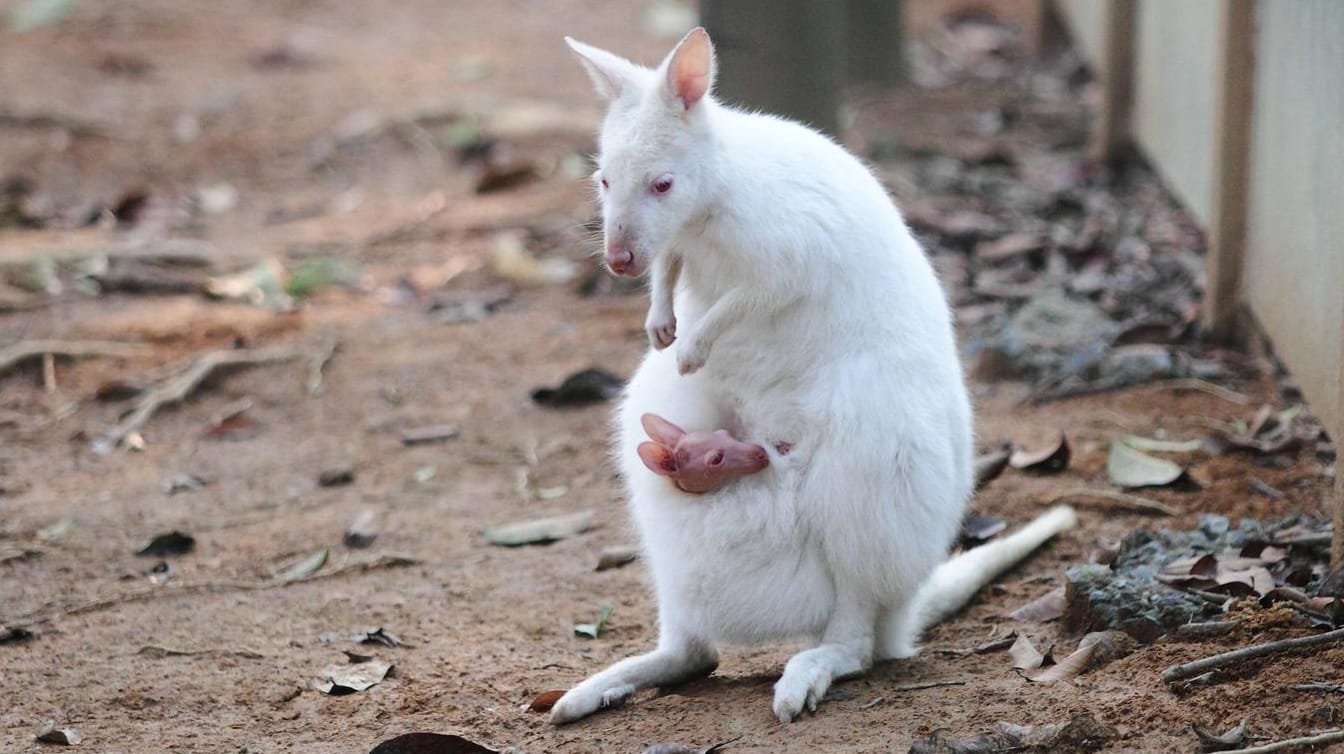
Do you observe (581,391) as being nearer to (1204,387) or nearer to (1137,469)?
(1137,469)

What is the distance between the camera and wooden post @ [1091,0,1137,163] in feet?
21.7

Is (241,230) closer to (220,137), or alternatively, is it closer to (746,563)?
(220,137)

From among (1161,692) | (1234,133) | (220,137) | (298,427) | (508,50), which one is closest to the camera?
(1161,692)

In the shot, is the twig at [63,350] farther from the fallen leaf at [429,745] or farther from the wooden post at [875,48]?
the wooden post at [875,48]

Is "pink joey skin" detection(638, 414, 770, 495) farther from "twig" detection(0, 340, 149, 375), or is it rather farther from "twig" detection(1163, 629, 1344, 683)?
"twig" detection(0, 340, 149, 375)

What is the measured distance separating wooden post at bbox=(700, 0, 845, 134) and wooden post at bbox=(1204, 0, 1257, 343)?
1.39 meters

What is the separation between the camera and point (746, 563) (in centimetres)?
292

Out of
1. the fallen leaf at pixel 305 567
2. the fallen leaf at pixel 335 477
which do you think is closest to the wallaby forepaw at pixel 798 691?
the fallen leaf at pixel 305 567

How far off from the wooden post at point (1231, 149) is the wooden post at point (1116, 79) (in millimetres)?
2054

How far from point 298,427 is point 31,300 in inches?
64.4

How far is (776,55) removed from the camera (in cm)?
537

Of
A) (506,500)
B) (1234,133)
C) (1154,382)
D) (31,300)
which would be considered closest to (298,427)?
(506,500)

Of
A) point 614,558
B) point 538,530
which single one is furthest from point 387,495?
point 614,558

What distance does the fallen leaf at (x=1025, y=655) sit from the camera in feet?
9.62
